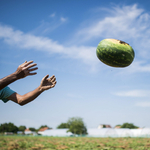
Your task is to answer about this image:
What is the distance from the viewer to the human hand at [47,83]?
A: 2.95m

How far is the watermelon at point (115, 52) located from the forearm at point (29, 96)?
1.41 m

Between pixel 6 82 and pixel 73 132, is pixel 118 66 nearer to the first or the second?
pixel 6 82

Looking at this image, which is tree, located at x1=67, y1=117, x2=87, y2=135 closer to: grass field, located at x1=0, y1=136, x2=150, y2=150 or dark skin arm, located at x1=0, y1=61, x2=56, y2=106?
grass field, located at x1=0, y1=136, x2=150, y2=150

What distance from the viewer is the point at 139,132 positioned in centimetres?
3456

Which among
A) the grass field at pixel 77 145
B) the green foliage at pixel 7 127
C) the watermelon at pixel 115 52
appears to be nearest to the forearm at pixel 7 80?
the watermelon at pixel 115 52

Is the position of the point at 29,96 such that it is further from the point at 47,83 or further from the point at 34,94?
the point at 47,83

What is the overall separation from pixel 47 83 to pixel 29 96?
0.37 meters

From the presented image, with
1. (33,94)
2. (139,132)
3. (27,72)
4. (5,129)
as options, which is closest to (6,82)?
(27,72)

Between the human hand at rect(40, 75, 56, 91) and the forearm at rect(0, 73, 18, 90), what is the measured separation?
0.60 m

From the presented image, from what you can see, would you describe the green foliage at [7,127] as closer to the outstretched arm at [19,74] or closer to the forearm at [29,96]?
the forearm at [29,96]

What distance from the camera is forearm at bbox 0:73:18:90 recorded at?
2354 mm

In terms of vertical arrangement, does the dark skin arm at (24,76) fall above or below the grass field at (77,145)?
above

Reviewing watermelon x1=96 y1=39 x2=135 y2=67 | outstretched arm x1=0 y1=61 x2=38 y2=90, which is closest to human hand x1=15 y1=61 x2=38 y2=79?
outstretched arm x1=0 y1=61 x2=38 y2=90

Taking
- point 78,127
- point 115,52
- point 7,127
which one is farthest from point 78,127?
point 115,52
